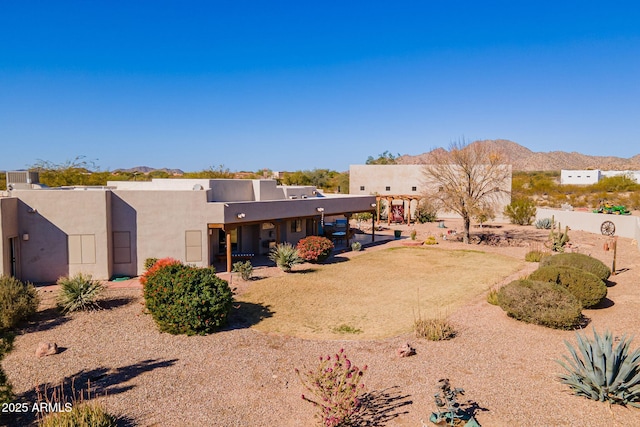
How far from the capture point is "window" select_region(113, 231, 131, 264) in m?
16.6

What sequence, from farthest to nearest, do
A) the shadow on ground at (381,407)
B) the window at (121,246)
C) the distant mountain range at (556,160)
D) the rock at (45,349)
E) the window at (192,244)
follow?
1. the distant mountain range at (556,160)
2. the window at (192,244)
3. the window at (121,246)
4. the rock at (45,349)
5. the shadow on ground at (381,407)

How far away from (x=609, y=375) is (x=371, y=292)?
29.6ft

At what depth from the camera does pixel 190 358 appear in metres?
8.82

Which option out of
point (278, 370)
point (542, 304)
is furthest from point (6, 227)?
point (542, 304)

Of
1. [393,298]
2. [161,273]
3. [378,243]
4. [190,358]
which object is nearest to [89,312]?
[161,273]

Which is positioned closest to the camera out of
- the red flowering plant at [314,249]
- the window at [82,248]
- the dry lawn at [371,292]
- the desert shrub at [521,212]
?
the dry lawn at [371,292]

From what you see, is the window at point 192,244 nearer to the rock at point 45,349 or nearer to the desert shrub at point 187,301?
the desert shrub at point 187,301

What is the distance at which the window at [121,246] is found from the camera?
16594 millimetres

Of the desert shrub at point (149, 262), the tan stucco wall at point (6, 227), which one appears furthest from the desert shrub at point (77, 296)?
the desert shrub at point (149, 262)

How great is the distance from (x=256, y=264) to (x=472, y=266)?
10835 mm

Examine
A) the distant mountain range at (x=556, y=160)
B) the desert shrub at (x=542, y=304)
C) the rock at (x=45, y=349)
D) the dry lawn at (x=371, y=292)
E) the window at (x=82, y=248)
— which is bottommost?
the dry lawn at (x=371, y=292)

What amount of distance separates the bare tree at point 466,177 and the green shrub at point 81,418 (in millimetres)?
23864

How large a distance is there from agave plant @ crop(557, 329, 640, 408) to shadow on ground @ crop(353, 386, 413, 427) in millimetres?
3091

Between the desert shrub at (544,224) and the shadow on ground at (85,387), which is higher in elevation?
the desert shrub at (544,224)
